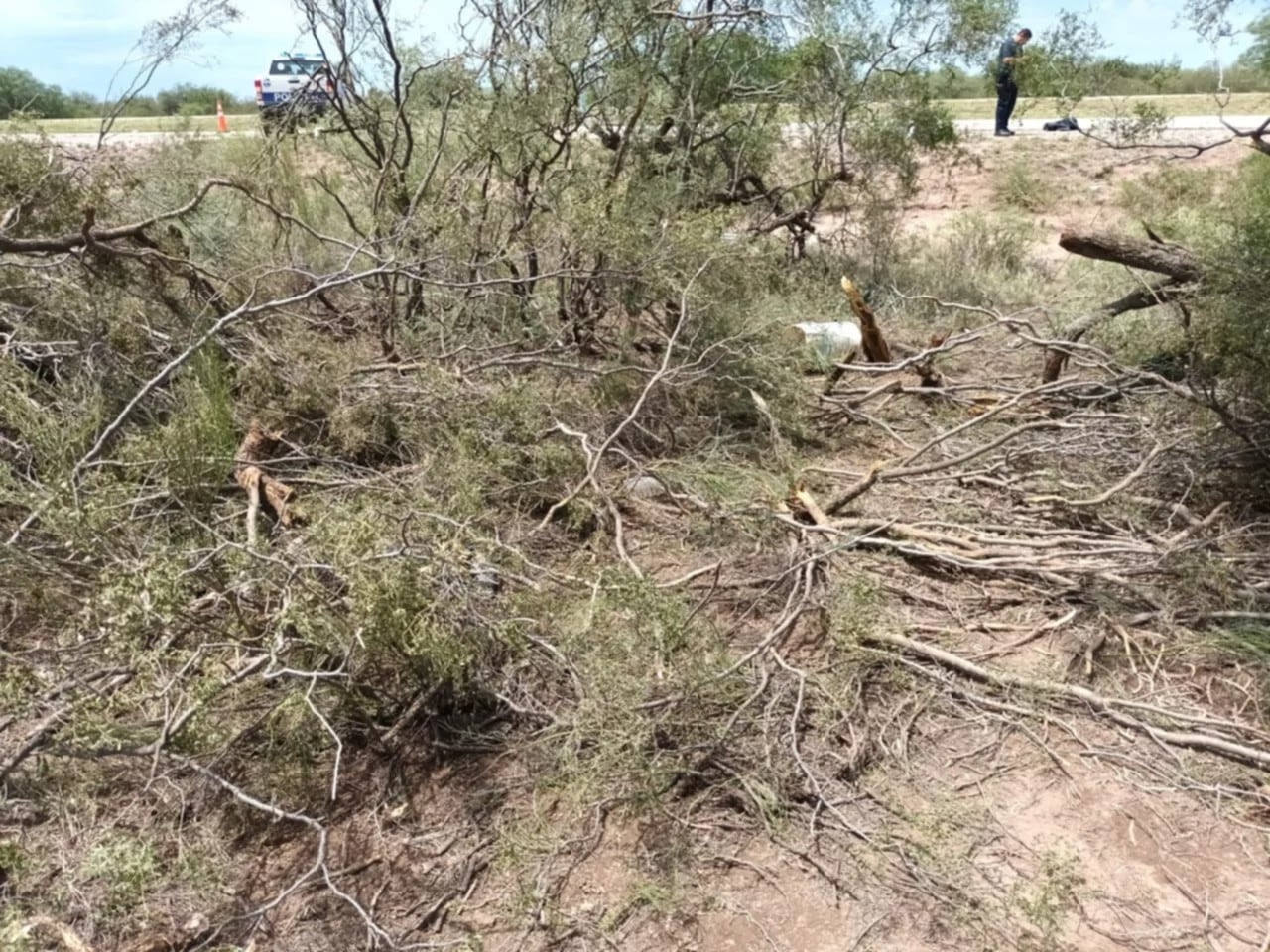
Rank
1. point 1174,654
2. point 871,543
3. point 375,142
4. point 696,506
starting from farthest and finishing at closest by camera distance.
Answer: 1. point 375,142
2. point 696,506
3. point 871,543
4. point 1174,654

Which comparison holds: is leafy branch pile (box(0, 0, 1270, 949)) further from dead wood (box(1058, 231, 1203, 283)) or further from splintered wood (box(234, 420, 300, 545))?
dead wood (box(1058, 231, 1203, 283))

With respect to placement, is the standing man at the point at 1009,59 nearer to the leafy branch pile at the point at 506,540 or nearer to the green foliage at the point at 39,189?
the leafy branch pile at the point at 506,540

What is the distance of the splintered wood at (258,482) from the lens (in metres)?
3.45

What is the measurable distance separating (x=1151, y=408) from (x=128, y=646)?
4185 millimetres

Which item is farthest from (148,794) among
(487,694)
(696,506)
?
(696,506)

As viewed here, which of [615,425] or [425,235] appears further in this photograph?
[425,235]

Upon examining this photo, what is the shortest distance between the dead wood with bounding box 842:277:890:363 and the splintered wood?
3175 mm

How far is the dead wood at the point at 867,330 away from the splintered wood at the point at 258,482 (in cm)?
317

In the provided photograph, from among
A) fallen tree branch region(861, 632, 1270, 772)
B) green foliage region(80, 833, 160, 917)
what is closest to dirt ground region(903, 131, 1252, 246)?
fallen tree branch region(861, 632, 1270, 772)

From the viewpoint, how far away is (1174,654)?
9.78 ft

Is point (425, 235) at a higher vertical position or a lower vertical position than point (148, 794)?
higher

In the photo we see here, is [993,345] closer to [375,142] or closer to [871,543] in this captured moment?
[871,543]

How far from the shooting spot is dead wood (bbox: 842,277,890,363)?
5363mm

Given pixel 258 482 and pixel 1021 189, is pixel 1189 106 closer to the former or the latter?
pixel 1021 189
